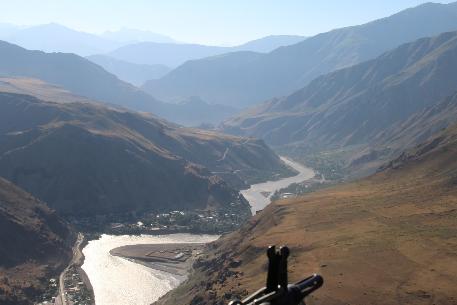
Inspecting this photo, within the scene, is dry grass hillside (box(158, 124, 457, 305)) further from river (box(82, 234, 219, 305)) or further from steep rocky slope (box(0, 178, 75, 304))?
steep rocky slope (box(0, 178, 75, 304))

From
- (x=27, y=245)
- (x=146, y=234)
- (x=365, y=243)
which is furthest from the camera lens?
(x=146, y=234)

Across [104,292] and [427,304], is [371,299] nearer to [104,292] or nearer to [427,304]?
[427,304]

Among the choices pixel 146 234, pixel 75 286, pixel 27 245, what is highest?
pixel 27 245

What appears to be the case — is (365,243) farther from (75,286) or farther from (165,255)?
(165,255)

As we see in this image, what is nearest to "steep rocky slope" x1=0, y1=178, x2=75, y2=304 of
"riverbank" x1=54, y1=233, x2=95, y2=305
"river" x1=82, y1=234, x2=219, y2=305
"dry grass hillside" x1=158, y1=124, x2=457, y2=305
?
"riverbank" x1=54, y1=233, x2=95, y2=305

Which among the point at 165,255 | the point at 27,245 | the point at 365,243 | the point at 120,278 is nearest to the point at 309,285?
the point at 365,243

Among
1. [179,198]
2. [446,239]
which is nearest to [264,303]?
[446,239]

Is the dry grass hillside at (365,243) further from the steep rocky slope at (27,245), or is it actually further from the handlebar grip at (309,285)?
the handlebar grip at (309,285)
